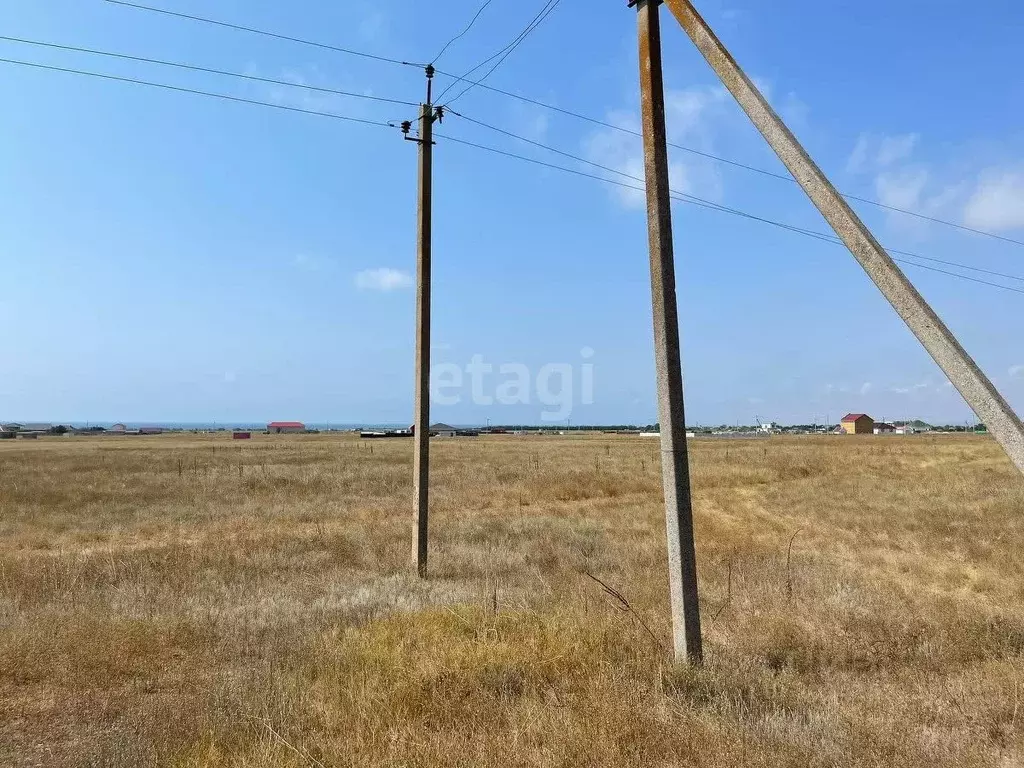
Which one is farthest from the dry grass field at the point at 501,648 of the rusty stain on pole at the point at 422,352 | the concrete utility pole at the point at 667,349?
the rusty stain on pole at the point at 422,352

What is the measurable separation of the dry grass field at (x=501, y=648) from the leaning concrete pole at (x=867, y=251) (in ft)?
7.89

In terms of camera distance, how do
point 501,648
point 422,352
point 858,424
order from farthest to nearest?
point 858,424
point 422,352
point 501,648

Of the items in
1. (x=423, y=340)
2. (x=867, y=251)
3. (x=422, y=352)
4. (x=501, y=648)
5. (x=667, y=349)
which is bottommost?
(x=501, y=648)

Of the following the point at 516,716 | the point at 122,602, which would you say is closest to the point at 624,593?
the point at 516,716

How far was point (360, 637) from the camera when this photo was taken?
6.74 meters

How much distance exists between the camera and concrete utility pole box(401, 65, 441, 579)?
456 inches

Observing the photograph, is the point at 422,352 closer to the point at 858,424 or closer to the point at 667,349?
the point at 667,349

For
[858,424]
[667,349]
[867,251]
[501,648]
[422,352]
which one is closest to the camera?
[867,251]

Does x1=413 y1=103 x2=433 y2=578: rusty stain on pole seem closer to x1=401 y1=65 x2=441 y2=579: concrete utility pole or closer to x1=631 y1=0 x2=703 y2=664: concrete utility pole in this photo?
x1=401 y1=65 x2=441 y2=579: concrete utility pole

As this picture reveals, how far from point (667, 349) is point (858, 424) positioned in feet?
548

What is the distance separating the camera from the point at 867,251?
4.38 m

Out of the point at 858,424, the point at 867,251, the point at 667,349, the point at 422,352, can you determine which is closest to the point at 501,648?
the point at 667,349

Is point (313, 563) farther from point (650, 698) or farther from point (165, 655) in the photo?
point (650, 698)

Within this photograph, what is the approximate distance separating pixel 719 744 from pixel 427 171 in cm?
1088
